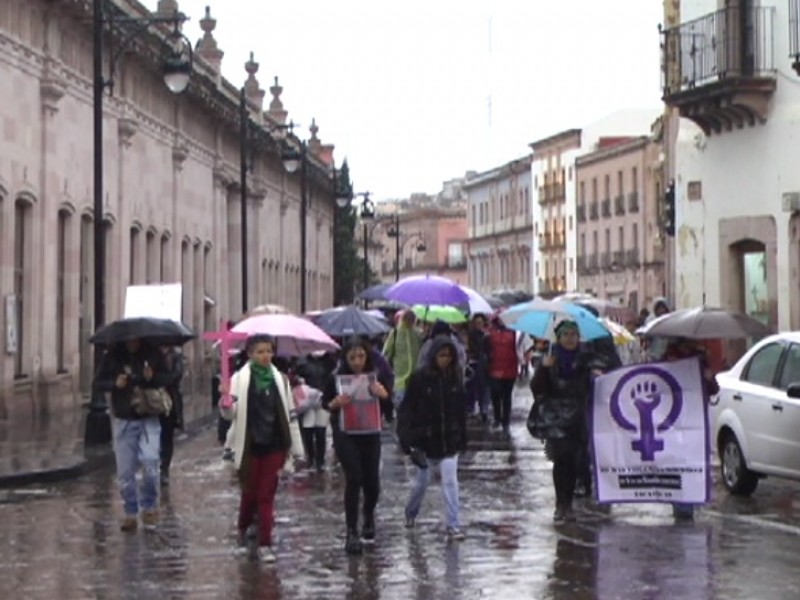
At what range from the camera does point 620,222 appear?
91.4 metres

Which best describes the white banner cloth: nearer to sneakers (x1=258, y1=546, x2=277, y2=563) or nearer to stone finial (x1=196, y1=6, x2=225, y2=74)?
sneakers (x1=258, y1=546, x2=277, y2=563)

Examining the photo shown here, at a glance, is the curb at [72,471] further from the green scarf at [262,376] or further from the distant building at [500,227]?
the distant building at [500,227]

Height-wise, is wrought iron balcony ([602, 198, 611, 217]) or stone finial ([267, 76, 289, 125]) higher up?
stone finial ([267, 76, 289, 125])

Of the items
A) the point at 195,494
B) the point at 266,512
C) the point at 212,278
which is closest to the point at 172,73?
the point at 195,494

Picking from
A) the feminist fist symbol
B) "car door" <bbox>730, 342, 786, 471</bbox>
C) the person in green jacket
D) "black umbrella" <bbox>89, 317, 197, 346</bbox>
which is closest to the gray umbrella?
"car door" <bbox>730, 342, 786, 471</bbox>

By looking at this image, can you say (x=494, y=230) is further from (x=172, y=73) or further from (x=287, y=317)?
(x=287, y=317)

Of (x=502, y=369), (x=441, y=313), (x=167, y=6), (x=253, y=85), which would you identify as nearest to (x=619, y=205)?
(x=253, y=85)

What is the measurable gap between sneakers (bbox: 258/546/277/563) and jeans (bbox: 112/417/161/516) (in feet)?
6.98

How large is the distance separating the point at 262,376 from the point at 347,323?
10.7m

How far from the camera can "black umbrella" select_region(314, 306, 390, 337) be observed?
82.7 ft

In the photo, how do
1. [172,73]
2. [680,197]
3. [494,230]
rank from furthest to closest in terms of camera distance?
[494,230] < [680,197] < [172,73]

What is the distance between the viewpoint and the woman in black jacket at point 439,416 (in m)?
15.5

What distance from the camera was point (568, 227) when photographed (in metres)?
104

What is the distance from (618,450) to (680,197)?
1843 cm
